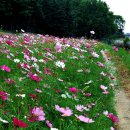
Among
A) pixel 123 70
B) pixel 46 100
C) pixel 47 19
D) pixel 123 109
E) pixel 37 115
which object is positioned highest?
pixel 37 115

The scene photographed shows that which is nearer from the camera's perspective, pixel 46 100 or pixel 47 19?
pixel 46 100

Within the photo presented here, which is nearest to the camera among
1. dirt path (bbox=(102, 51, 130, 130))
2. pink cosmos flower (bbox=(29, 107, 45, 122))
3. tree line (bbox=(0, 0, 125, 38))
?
pink cosmos flower (bbox=(29, 107, 45, 122))

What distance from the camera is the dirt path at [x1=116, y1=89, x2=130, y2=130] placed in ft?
20.5

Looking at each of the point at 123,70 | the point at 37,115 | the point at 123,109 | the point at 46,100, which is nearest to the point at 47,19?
the point at 123,70

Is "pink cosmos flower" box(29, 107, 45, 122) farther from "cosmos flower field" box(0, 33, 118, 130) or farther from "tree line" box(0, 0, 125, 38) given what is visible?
"tree line" box(0, 0, 125, 38)

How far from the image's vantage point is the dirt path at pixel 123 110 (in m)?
6.26

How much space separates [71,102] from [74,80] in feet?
7.18

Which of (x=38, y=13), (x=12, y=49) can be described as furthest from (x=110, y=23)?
(x=12, y=49)

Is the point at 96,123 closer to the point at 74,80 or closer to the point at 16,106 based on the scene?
the point at 16,106

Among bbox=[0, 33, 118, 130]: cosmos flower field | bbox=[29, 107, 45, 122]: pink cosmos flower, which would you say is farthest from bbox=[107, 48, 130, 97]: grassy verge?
bbox=[29, 107, 45, 122]: pink cosmos flower

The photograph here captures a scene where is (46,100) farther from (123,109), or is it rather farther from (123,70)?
(123,70)

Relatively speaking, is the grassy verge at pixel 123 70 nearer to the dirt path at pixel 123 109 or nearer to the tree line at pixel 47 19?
the dirt path at pixel 123 109

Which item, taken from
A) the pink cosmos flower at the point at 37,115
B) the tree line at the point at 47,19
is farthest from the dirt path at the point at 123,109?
the tree line at the point at 47,19

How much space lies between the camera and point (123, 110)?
7.39m
